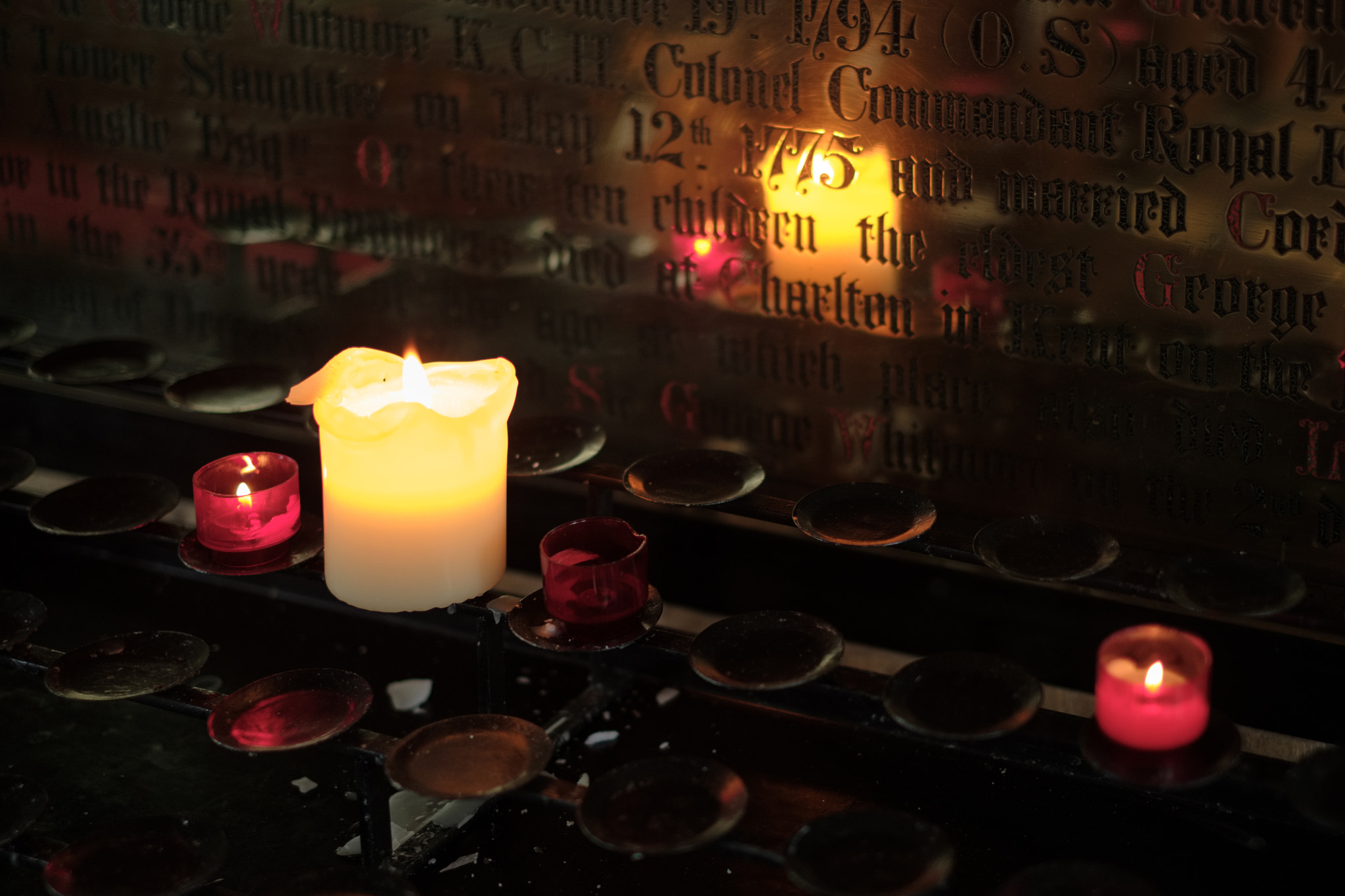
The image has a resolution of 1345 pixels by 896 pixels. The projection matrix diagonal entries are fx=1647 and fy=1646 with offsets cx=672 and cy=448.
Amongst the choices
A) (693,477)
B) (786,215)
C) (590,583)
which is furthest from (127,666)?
(786,215)

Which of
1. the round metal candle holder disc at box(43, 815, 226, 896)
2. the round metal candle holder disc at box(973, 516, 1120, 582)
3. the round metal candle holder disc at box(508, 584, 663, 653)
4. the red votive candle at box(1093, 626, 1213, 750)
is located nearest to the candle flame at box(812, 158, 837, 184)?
the round metal candle holder disc at box(973, 516, 1120, 582)

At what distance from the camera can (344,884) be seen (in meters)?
1.23

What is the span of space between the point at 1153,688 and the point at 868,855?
0.23 meters

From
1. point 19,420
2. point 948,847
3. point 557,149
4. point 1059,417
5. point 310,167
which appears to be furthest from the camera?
point 19,420

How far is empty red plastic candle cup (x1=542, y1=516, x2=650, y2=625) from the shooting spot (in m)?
1.32

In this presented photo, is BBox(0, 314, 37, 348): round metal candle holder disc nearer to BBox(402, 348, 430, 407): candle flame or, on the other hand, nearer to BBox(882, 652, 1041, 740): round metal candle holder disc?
BBox(402, 348, 430, 407): candle flame

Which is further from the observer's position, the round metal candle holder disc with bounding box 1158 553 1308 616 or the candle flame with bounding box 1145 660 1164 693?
the round metal candle holder disc with bounding box 1158 553 1308 616

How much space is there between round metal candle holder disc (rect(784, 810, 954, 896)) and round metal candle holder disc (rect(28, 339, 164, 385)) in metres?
1.01

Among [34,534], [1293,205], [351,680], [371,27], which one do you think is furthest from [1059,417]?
[34,534]

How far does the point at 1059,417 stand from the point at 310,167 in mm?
941

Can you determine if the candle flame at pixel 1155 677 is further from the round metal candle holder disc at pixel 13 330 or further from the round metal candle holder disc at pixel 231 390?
the round metal candle holder disc at pixel 13 330

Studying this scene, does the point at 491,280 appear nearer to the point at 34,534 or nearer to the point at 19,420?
the point at 34,534

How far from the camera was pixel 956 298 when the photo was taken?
166 centimetres

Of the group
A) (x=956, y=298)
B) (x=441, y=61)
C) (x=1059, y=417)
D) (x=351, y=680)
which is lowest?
(x=351, y=680)
